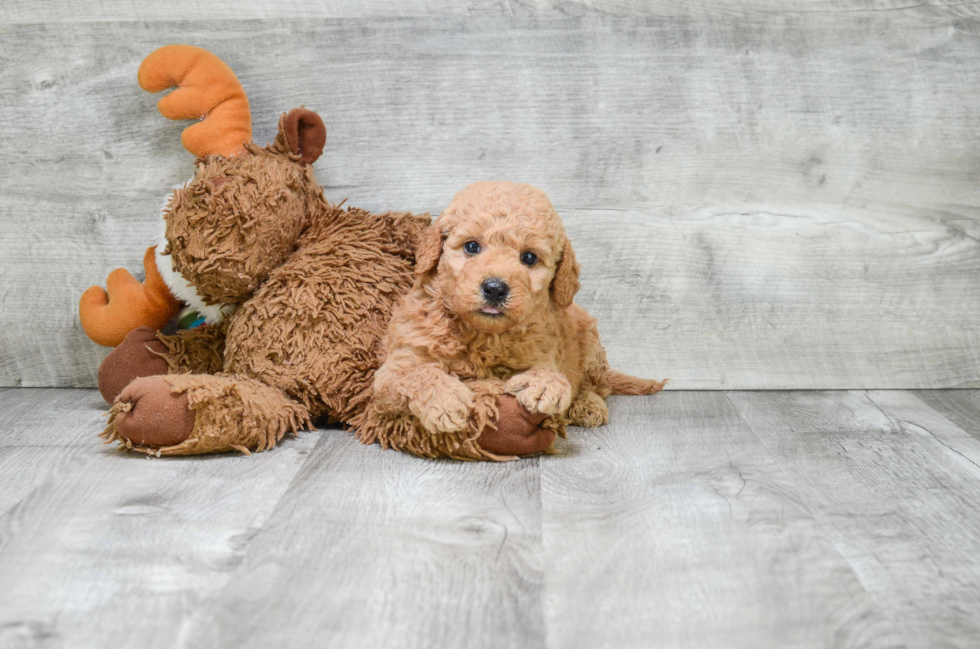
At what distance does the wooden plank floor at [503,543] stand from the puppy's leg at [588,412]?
0.04m

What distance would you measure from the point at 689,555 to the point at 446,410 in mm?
383

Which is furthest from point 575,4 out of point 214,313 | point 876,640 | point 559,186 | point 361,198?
point 876,640

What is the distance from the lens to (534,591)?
0.87 m

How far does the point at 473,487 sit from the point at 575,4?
95 centimetres

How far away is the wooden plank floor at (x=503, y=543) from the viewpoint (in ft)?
2.64

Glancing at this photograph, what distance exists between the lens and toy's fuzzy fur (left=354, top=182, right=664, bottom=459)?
1184mm

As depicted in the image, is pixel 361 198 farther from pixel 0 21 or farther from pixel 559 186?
pixel 0 21

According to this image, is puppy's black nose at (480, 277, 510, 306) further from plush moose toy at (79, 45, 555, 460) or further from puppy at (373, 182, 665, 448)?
plush moose toy at (79, 45, 555, 460)

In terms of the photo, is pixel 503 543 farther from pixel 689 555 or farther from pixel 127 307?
pixel 127 307

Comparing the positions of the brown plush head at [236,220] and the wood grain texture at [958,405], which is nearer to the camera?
the brown plush head at [236,220]

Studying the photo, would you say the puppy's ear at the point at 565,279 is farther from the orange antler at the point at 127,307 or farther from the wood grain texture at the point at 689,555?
the orange antler at the point at 127,307

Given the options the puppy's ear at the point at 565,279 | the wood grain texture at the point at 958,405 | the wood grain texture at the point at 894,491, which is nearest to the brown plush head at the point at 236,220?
the puppy's ear at the point at 565,279

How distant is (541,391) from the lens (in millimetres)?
1194

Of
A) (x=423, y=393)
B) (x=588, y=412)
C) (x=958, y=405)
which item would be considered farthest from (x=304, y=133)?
(x=958, y=405)
